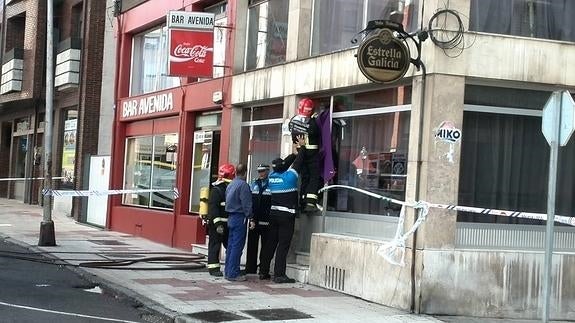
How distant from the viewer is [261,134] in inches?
541

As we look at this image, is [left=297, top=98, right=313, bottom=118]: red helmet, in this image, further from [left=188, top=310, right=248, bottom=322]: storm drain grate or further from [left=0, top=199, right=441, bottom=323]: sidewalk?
[left=188, top=310, right=248, bottom=322]: storm drain grate

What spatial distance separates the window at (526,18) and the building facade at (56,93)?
15.0 metres

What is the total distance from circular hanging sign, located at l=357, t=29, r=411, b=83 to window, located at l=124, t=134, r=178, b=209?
8.63 m

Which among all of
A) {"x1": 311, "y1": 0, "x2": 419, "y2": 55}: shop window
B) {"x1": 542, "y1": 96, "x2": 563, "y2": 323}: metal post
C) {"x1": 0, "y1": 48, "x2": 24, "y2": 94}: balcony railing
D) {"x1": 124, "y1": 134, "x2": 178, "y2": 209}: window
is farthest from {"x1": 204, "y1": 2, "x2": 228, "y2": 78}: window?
{"x1": 0, "y1": 48, "x2": 24, "y2": 94}: balcony railing

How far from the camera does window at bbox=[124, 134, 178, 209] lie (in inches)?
684

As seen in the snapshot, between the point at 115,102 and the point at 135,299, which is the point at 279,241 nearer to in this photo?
the point at 135,299

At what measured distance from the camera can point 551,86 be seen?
971cm

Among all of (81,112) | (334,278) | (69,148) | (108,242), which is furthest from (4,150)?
(334,278)

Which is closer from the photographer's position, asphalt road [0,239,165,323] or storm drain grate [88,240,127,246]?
asphalt road [0,239,165,323]

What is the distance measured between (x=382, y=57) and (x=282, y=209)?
307cm

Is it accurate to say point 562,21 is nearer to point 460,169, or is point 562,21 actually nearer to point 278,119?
point 460,169

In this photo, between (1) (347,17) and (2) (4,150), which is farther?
(2) (4,150)

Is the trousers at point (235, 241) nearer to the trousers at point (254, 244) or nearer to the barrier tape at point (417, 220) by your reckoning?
the trousers at point (254, 244)

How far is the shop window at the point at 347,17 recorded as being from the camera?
33.6 feet
